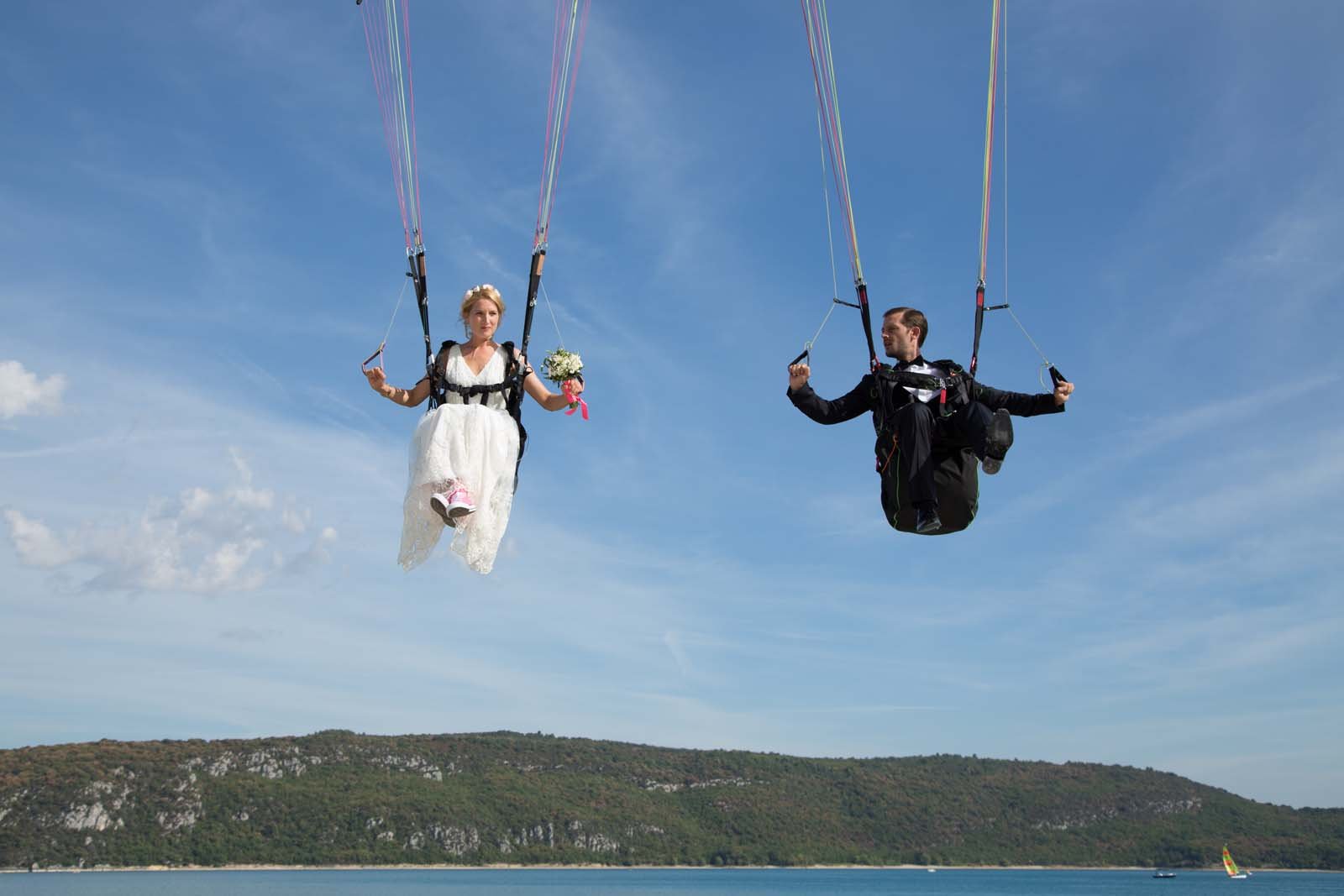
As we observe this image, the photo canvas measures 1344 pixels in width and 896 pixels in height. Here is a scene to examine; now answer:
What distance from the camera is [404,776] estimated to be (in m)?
169

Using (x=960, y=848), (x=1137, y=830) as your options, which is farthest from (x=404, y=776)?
(x=1137, y=830)

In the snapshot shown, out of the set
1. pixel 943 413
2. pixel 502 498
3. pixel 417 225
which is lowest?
pixel 502 498

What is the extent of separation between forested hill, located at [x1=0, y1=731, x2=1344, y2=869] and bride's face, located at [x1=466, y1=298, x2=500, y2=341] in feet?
504

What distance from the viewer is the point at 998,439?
913 centimetres

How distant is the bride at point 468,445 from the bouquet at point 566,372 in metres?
0.07

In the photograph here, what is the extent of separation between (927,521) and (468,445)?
3.62 metres

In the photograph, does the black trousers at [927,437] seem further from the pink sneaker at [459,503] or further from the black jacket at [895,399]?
the pink sneaker at [459,503]

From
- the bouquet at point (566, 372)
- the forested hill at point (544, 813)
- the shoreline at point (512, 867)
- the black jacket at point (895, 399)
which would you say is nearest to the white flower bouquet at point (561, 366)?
the bouquet at point (566, 372)

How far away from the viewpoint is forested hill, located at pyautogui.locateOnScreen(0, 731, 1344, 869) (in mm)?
148875

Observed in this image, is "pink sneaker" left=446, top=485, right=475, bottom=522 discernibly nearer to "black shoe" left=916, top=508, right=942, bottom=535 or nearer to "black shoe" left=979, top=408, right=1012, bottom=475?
"black shoe" left=916, top=508, right=942, bottom=535

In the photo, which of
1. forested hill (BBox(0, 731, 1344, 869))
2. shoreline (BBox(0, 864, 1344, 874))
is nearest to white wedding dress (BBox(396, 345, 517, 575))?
shoreline (BBox(0, 864, 1344, 874))

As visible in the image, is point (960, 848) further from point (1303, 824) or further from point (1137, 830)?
point (1303, 824)

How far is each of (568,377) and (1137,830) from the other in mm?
205590

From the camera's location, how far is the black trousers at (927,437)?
364 inches
